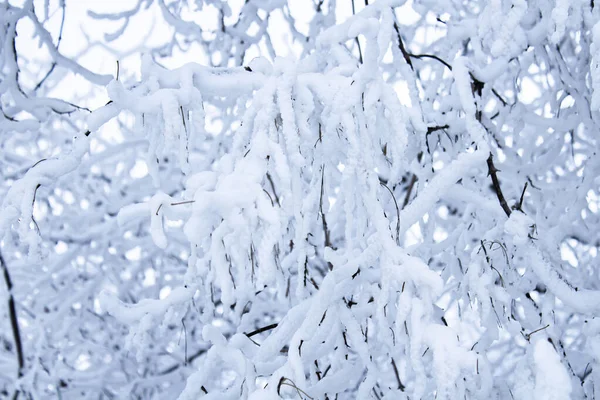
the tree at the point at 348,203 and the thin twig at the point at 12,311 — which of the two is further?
the thin twig at the point at 12,311

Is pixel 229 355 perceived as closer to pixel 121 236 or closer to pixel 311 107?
pixel 311 107

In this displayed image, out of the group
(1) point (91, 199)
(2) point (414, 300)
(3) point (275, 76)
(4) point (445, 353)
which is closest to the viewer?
(4) point (445, 353)

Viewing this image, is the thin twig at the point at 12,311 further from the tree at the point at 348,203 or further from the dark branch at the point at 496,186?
the dark branch at the point at 496,186

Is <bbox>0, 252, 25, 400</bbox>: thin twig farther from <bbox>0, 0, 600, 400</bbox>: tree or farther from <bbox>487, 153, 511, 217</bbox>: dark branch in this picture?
<bbox>487, 153, 511, 217</bbox>: dark branch

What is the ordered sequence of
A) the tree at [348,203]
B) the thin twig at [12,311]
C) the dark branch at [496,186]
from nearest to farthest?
the tree at [348,203] < the dark branch at [496,186] < the thin twig at [12,311]

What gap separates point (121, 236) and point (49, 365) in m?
1.04

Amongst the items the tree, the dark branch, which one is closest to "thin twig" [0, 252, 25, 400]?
the tree

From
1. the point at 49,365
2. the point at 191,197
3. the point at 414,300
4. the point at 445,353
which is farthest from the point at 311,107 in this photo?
the point at 49,365

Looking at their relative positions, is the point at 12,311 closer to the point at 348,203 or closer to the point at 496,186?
the point at 348,203

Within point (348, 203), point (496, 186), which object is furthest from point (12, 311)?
point (496, 186)

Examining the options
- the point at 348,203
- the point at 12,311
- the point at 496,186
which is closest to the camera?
the point at 348,203

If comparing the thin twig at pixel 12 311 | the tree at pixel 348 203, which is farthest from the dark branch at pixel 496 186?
the thin twig at pixel 12 311

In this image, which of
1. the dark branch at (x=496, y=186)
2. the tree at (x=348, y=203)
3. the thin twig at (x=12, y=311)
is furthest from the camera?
the thin twig at (x=12, y=311)

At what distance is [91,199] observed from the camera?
16.0ft
